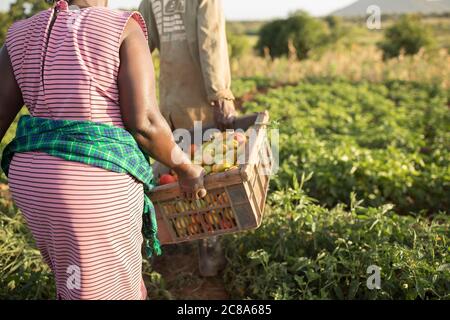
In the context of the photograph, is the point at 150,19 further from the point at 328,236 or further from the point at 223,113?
the point at 328,236

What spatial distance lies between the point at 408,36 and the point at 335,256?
14.5 meters

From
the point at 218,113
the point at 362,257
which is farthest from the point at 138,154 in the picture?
the point at 362,257

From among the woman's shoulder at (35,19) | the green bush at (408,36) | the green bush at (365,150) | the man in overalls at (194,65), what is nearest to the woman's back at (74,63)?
the woman's shoulder at (35,19)

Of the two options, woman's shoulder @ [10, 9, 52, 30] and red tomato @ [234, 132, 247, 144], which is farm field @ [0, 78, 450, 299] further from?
woman's shoulder @ [10, 9, 52, 30]

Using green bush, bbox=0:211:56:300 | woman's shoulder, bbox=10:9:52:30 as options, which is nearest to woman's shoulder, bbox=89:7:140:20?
woman's shoulder, bbox=10:9:52:30

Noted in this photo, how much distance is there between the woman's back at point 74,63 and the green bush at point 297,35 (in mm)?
16392

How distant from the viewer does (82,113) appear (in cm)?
159

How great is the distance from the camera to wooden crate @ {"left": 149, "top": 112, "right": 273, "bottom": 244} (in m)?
2.06

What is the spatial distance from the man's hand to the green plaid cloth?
3.76 feet

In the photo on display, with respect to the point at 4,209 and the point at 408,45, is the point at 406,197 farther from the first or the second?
the point at 408,45
